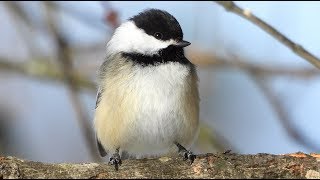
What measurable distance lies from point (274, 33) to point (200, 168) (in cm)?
72

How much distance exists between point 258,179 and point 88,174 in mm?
590

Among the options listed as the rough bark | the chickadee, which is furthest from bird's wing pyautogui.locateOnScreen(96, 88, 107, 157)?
the rough bark

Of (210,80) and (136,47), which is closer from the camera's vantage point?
(136,47)

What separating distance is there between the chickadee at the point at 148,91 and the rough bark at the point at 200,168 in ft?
1.47

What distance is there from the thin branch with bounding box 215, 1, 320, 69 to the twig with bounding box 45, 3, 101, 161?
3.33ft

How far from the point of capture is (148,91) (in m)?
2.42

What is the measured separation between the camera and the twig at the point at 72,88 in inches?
115

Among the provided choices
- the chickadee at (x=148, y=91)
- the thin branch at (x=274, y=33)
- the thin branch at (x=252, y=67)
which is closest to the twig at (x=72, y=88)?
the chickadee at (x=148, y=91)

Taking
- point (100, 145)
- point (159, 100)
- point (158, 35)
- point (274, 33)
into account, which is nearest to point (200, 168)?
point (159, 100)

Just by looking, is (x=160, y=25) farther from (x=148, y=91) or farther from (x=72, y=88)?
(x=72, y=88)

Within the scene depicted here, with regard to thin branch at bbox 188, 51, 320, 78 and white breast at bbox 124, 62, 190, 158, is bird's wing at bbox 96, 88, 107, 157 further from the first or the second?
thin branch at bbox 188, 51, 320, 78

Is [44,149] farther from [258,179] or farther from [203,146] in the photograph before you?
[258,179]

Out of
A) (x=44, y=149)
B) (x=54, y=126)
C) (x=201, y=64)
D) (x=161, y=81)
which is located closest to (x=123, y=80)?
(x=161, y=81)

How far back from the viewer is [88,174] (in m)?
1.88
